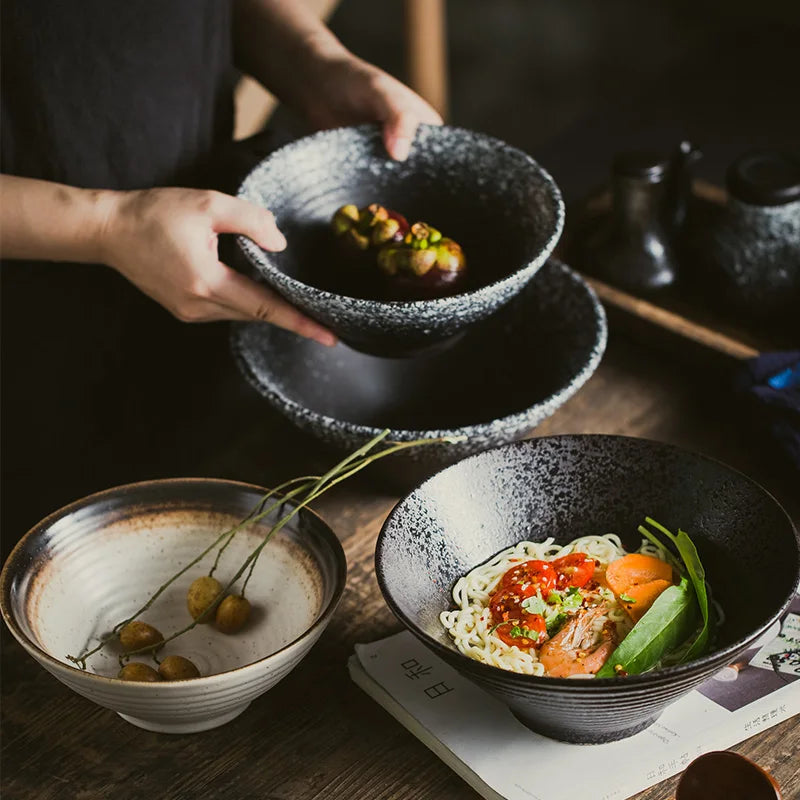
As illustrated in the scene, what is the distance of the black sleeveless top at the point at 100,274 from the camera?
1.33 metres

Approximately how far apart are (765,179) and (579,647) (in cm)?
75

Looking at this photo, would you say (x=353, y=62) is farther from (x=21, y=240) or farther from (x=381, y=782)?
(x=381, y=782)

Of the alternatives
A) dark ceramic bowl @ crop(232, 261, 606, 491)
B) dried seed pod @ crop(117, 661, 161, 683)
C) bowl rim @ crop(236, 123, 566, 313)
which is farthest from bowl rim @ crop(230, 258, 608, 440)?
dried seed pod @ crop(117, 661, 161, 683)

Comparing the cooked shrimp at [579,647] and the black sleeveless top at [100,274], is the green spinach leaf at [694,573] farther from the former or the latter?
the black sleeveless top at [100,274]

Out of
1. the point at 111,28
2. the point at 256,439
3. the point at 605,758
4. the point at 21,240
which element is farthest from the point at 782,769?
the point at 111,28

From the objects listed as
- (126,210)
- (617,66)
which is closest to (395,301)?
(126,210)

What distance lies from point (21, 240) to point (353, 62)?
1.70 ft

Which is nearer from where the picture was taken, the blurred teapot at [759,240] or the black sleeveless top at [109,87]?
the black sleeveless top at [109,87]

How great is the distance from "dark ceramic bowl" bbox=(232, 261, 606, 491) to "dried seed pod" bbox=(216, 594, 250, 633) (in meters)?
0.27

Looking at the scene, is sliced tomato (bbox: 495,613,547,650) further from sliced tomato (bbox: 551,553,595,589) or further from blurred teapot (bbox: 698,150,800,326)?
blurred teapot (bbox: 698,150,800,326)

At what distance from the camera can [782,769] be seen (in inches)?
37.7

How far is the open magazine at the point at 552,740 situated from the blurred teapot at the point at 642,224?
2.00ft

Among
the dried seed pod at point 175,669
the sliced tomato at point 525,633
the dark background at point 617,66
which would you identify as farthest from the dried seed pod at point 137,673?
the dark background at point 617,66

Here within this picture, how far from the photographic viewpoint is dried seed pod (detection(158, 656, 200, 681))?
3.31 feet
